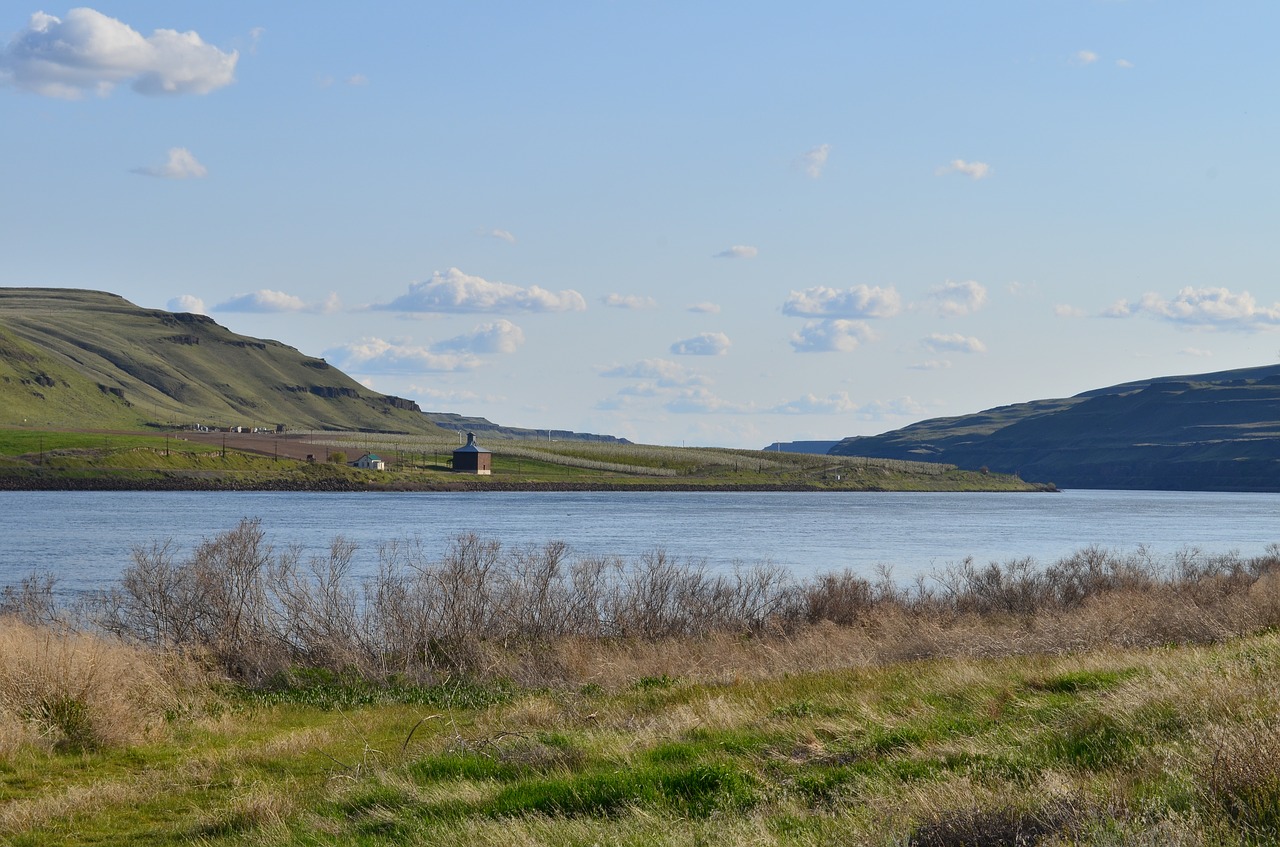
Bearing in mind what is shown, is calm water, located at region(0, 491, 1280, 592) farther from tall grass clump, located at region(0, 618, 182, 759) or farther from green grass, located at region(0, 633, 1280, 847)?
green grass, located at region(0, 633, 1280, 847)

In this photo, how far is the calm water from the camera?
69.9 m

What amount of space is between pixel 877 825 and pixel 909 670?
40.9ft

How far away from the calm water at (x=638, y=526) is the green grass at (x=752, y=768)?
37110mm

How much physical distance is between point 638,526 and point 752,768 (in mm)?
87714

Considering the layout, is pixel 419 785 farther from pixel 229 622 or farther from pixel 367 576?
pixel 367 576

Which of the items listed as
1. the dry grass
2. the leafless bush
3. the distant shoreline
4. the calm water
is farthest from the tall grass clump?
the distant shoreline

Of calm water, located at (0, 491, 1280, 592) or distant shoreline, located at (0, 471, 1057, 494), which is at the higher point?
distant shoreline, located at (0, 471, 1057, 494)

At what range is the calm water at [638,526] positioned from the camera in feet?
229

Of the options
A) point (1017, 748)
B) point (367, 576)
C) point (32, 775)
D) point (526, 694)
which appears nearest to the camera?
point (1017, 748)

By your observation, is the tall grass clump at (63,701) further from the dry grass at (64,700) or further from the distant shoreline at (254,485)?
the distant shoreline at (254,485)

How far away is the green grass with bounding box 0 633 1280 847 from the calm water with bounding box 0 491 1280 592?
3711cm

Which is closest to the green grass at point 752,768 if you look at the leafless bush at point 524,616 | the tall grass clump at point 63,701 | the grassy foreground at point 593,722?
the grassy foreground at point 593,722

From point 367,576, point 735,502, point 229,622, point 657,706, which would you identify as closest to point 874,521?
point 735,502

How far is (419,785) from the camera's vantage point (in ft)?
42.1
